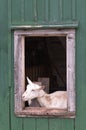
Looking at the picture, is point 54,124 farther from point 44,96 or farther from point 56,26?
point 56,26

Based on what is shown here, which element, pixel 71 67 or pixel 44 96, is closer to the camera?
pixel 71 67

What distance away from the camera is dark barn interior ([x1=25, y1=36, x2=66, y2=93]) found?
14.1 ft

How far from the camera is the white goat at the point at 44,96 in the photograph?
4301mm

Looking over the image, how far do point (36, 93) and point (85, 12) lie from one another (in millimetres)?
859

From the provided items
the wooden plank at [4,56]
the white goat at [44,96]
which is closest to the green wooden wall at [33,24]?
the wooden plank at [4,56]

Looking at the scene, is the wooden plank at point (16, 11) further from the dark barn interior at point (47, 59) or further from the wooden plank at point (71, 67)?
the wooden plank at point (71, 67)

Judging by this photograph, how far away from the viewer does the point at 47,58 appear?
171 inches

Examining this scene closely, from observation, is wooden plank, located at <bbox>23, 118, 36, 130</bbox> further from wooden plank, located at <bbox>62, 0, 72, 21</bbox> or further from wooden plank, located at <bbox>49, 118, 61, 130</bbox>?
wooden plank, located at <bbox>62, 0, 72, 21</bbox>

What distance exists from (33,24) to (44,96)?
0.68 m

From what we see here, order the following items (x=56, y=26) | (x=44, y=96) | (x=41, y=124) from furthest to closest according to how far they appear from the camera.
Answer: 1. (x=44, y=96)
2. (x=41, y=124)
3. (x=56, y=26)

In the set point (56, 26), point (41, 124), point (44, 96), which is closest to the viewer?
point (56, 26)

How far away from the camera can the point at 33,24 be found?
4234 millimetres

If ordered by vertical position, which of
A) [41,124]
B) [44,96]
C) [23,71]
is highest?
[23,71]

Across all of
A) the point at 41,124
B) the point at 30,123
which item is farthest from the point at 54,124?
the point at 30,123
